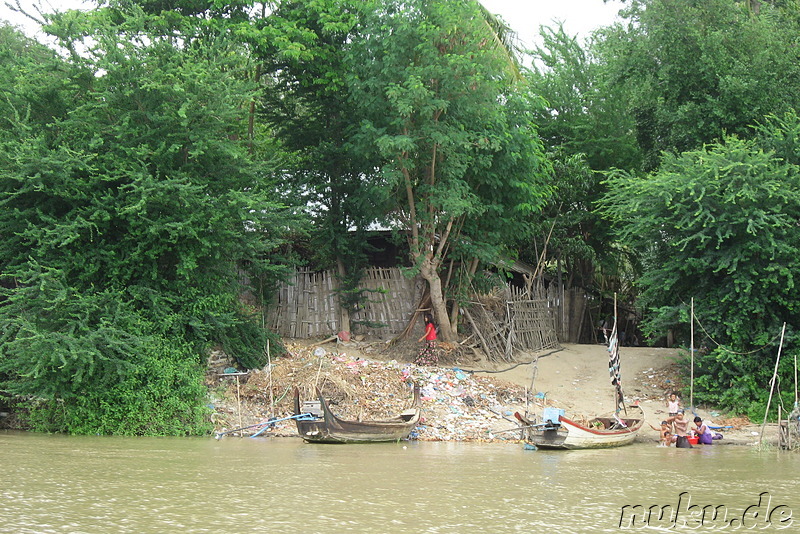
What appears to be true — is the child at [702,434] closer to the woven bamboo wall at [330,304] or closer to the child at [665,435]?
the child at [665,435]

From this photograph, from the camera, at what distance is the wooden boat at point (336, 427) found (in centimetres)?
1382

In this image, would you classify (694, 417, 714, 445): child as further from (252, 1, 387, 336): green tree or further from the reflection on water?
(252, 1, 387, 336): green tree

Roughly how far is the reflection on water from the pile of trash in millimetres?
1442

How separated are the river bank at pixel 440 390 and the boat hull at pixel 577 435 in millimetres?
675

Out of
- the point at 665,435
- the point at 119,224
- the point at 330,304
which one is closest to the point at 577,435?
the point at 665,435

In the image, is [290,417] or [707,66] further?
[707,66]

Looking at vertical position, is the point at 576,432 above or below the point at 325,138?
below

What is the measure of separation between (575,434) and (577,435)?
64 mm

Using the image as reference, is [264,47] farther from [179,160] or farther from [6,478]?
[6,478]

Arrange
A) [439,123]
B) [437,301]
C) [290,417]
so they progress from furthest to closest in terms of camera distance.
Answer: [437,301] → [439,123] → [290,417]

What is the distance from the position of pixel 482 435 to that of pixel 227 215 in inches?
265

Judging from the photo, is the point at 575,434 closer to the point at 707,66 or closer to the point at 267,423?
the point at 267,423
